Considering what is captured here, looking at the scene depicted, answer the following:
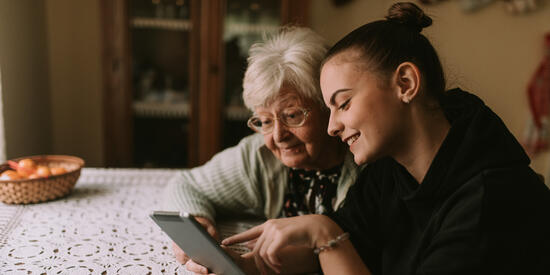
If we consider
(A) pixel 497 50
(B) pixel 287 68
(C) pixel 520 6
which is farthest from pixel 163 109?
(C) pixel 520 6

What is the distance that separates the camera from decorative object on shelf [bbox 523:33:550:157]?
2.22m

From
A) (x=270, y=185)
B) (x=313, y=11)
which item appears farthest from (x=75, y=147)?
(x=270, y=185)

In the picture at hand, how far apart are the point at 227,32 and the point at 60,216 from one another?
1820 mm

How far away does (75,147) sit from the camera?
120 inches

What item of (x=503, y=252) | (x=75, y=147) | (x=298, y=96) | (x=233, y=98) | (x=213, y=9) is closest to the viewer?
(x=503, y=252)

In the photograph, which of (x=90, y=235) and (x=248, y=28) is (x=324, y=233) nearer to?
(x=90, y=235)

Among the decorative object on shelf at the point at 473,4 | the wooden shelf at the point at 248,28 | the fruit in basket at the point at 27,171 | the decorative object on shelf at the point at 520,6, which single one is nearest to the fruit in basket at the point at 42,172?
the fruit in basket at the point at 27,171

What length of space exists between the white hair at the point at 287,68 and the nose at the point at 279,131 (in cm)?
7

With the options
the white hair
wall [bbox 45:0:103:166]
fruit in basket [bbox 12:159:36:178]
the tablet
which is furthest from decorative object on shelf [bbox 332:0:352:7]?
the tablet

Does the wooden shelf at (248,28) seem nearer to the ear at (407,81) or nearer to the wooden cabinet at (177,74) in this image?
the wooden cabinet at (177,74)

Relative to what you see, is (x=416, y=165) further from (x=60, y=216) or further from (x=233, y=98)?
(x=233, y=98)

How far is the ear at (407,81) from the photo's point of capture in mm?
751

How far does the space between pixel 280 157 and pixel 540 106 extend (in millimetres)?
1781

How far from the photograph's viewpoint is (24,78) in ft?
7.20
